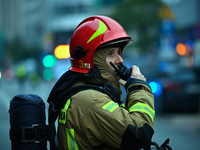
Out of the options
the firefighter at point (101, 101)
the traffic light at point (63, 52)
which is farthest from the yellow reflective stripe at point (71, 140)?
the traffic light at point (63, 52)

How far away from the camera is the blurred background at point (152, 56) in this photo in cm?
1176

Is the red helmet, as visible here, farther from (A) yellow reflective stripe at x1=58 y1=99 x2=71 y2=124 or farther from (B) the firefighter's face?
(A) yellow reflective stripe at x1=58 y1=99 x2=71 y2=124

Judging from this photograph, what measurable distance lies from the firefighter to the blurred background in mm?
5213

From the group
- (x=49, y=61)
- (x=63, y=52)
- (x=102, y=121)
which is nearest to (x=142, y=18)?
(x=63, y=52)

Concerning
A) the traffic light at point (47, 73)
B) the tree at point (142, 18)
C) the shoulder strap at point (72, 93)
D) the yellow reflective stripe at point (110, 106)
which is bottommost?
the traffic light at point (47, 73)

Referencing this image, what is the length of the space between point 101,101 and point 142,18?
3149 centimetres

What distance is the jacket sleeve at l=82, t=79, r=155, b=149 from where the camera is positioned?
2.42 meters

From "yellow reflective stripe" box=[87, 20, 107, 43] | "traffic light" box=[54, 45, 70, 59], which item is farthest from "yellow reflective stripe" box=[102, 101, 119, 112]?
"traffic light" box=[54, 45, 70, 59]

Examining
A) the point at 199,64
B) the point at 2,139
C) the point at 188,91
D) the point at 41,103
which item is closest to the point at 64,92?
the point at 41,103

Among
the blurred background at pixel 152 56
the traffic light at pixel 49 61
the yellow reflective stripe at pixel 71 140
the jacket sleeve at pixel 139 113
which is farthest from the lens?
the traffic light at pixel 49 61

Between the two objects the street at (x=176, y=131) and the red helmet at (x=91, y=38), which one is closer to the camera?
the red helmet at (x=91, y=38)

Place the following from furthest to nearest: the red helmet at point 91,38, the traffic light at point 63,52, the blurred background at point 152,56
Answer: the traffic light at point 63,52, the blurred background at point 152,56, the red helmet at point 91,38

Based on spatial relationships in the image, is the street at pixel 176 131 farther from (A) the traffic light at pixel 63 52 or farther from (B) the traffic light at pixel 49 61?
(B) the traffic light at pixel 49 61

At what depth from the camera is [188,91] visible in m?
12.0
